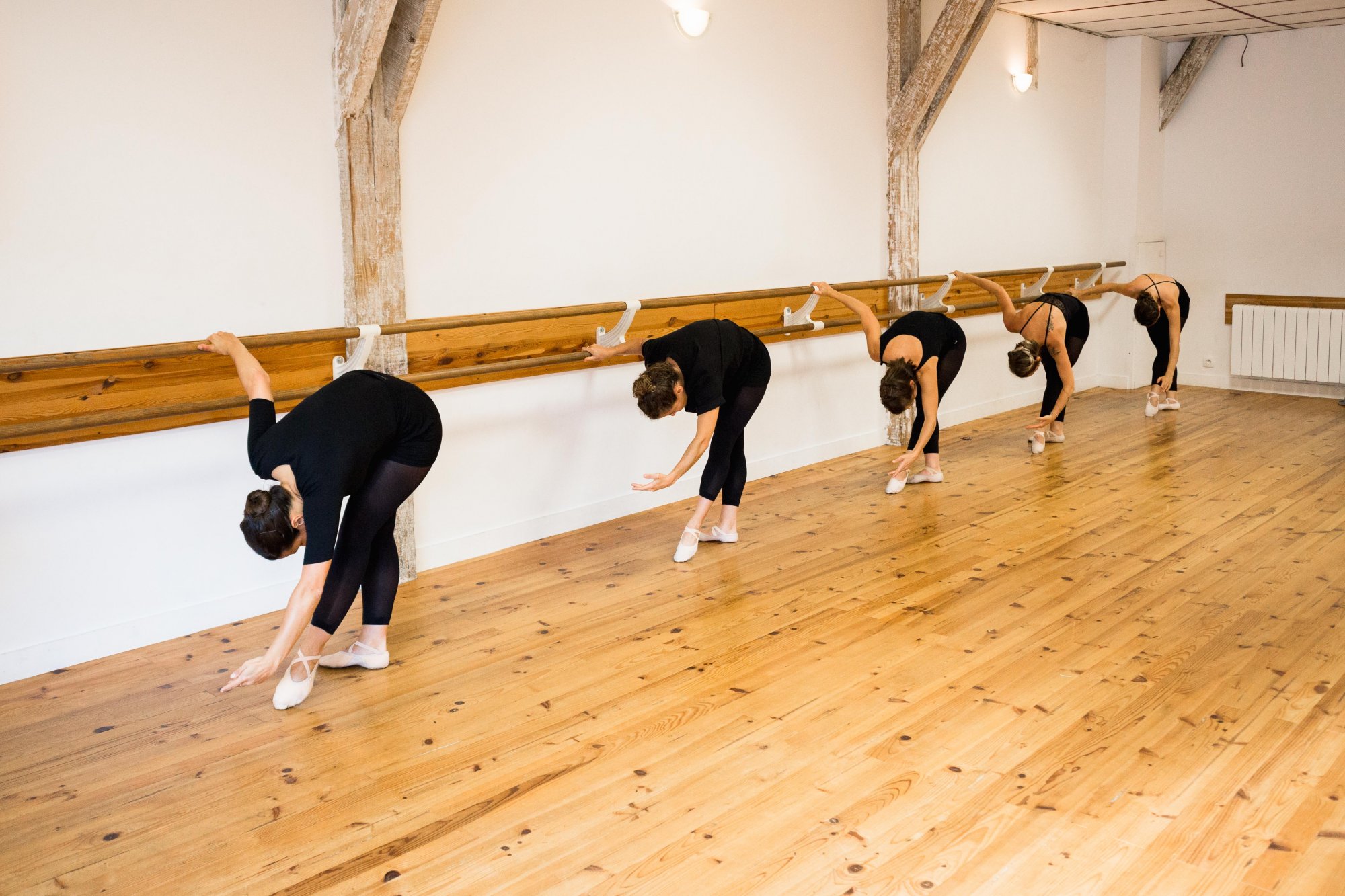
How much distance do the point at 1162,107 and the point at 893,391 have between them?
203 inches

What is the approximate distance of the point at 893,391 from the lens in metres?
4.61

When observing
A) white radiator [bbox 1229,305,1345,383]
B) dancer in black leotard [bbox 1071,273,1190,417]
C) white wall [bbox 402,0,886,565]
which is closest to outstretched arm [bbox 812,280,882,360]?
white wall [bbox 402,0,886,565]

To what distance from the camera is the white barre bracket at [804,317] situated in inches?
217

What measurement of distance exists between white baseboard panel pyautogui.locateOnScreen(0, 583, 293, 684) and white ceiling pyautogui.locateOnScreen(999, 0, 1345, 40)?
5259mm

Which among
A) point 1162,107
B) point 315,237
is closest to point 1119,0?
point 1162,107

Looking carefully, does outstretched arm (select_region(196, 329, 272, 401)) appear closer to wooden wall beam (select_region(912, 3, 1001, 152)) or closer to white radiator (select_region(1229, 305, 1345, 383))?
wooden wall beam (select_region(912, 3, 1001, 152))

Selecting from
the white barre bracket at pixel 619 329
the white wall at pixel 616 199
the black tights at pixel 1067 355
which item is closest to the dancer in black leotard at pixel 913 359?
the white wall at pixel 616 199

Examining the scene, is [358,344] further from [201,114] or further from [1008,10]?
[1008,10]

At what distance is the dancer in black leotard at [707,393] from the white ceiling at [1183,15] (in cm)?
348

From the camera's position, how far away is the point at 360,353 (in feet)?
12.2

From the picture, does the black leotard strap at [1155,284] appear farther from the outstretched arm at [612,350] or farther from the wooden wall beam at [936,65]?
the outstretched arm at [612,350]

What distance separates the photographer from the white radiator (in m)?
7.64

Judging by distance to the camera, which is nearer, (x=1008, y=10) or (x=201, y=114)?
(x=201, y=114)

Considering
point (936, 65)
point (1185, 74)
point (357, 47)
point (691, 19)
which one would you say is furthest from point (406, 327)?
point (1185, 74)
